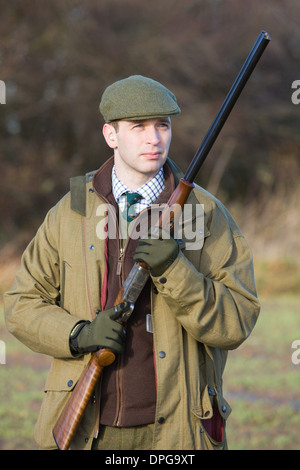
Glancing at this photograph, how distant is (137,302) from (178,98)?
42.9 feet

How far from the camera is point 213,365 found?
9.70 feet

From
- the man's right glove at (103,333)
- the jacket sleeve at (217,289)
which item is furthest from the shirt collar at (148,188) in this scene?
the man's right glove at (103,333)

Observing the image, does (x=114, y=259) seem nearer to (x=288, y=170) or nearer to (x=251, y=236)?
(x=251, y=236)

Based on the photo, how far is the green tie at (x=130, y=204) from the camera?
301cm

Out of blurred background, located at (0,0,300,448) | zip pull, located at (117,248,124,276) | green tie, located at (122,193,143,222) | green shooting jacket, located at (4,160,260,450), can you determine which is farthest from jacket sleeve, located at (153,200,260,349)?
blurred background, located at (0,0,300,448)

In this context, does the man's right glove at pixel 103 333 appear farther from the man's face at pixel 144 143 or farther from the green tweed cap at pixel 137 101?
the green tweed cap at pixel 137 101

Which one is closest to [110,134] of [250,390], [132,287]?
[132,287]

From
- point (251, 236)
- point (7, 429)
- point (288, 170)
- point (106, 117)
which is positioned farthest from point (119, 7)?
point (106, 117)

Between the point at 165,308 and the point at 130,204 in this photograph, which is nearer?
the point at 165,308

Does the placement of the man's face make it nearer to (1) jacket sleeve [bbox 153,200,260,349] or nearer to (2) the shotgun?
(2) the shotgun

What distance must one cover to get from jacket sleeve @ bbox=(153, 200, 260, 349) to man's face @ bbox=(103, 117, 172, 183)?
367mm

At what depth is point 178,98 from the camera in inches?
613

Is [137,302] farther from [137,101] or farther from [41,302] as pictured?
[137,101]

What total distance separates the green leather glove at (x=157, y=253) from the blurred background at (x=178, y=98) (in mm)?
7696
